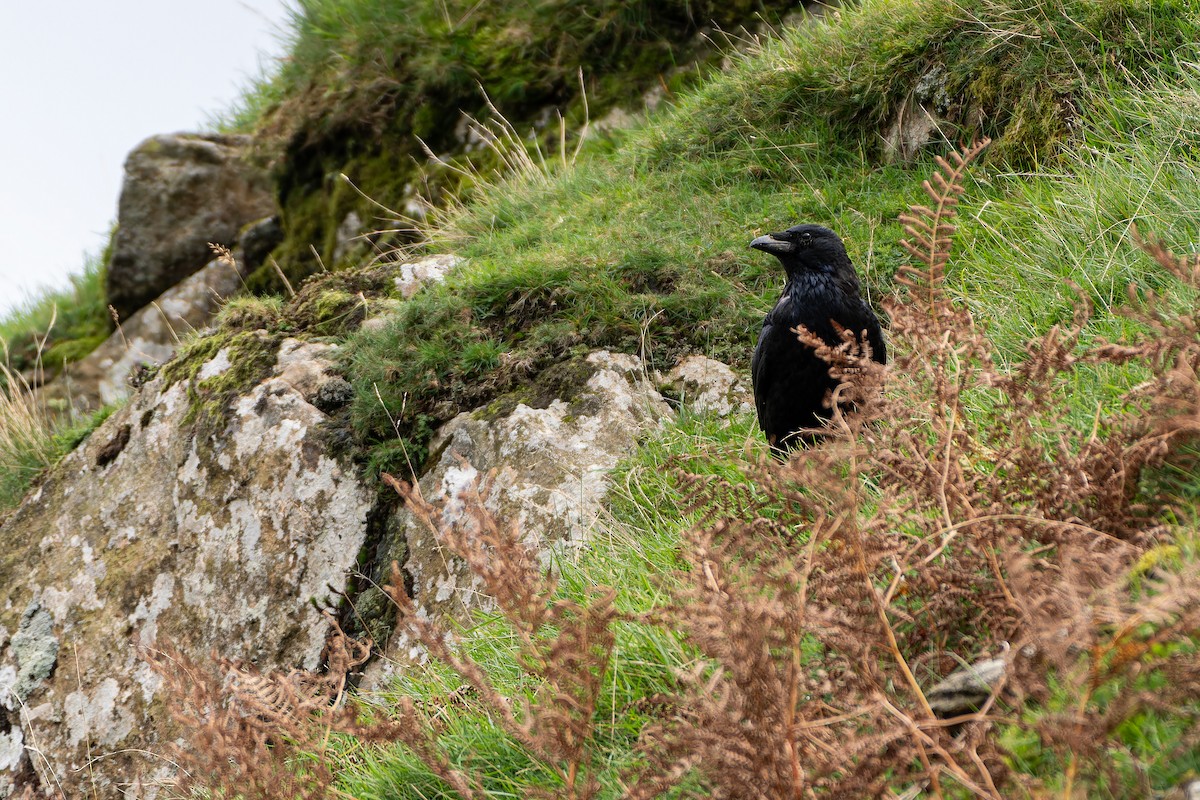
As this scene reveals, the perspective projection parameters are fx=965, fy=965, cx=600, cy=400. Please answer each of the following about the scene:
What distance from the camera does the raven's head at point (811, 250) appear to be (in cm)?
382

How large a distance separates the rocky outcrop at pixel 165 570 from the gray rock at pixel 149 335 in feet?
10.9

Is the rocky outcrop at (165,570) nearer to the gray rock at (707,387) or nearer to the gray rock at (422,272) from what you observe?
the gray rock at (422,272)

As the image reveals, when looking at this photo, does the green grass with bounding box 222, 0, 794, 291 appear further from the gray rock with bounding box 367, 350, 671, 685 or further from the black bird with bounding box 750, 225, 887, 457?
the black bird with bounding box 750, 225, 887, 457

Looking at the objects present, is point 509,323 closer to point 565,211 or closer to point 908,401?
point 565,211

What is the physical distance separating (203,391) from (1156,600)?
4588mm

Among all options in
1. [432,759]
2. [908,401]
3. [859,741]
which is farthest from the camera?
[908,401]

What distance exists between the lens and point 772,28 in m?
6.52

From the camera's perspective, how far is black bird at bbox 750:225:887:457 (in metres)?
3.55

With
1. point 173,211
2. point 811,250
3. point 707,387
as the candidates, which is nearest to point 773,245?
point 811,250

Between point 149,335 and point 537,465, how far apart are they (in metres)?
5.78

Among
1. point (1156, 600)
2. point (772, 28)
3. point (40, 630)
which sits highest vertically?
point (1156, 600)

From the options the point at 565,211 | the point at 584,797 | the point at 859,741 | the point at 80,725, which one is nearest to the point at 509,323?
the point at 565,211

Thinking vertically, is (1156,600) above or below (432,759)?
above

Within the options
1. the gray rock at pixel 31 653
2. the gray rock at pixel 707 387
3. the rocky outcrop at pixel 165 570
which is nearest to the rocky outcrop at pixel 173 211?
the rocky outcrop at pixel 165 570
